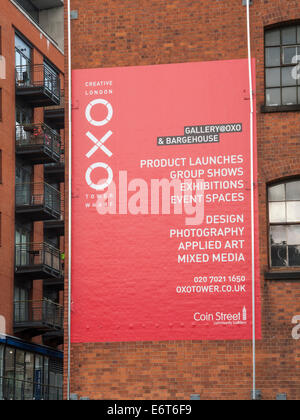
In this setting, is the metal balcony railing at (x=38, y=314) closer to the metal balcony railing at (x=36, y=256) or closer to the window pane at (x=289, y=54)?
the metal balcony railing at (x=36, y=256)

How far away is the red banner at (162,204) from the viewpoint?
21250mm

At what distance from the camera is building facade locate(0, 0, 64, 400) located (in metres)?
48.5

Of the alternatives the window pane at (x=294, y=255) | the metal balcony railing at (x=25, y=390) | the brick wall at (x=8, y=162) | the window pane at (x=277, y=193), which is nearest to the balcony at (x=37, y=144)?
the brick wall at (x=8, y=162)

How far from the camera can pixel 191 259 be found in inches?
842

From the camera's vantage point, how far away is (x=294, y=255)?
21.3 metres

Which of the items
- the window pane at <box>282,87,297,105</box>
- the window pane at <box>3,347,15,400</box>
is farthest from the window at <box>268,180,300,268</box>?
the window pane at <box>3,347,15,400</box>

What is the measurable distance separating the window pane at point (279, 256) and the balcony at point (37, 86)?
31917mm

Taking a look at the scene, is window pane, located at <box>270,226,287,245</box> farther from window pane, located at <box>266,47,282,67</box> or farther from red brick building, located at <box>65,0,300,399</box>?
window pane, located at <box>266,47,282,67</box>

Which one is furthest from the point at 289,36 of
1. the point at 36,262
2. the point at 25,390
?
the point at 25,390
